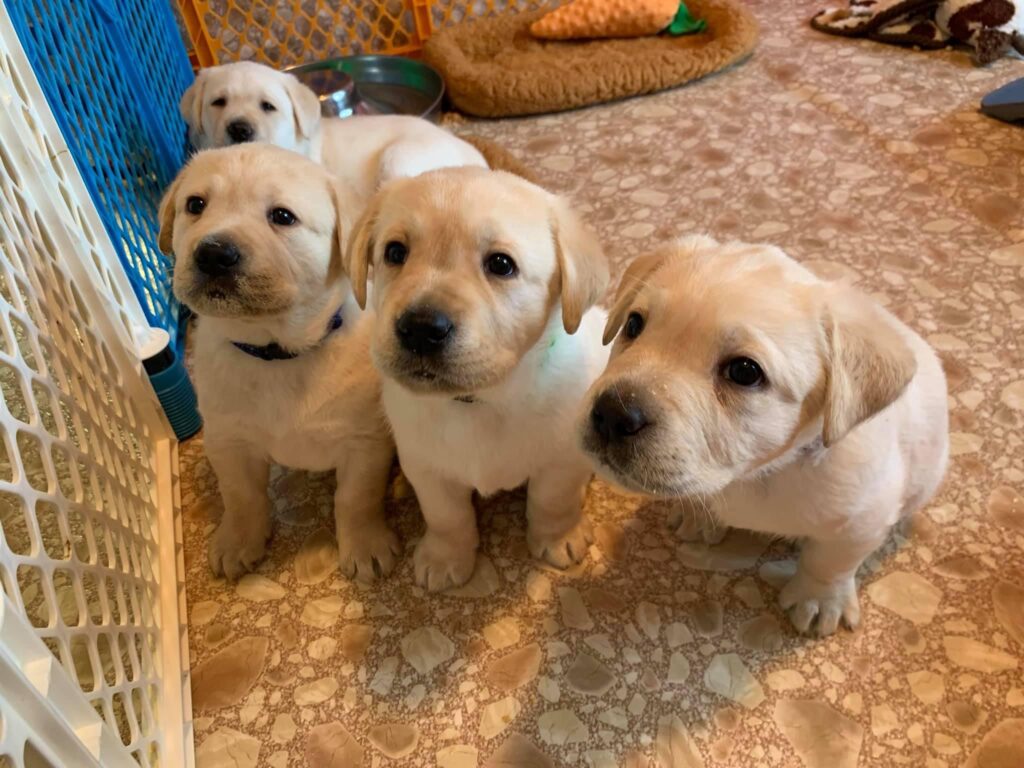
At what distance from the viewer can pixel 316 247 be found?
6.03 feet

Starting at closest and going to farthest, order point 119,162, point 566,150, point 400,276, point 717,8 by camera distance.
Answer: point 400,276, point 119,162, point 566,150, point 717,8

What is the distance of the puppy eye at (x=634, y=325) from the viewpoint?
1.51m

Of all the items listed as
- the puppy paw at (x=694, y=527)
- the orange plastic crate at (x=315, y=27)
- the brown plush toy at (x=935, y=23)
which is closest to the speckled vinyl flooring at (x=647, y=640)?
the puppy paw at (x=694, y=527)

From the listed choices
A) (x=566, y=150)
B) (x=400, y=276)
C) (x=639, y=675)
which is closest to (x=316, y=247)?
(x=400, y=276)

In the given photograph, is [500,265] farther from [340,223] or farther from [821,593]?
[821,593]

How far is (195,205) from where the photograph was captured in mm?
1860

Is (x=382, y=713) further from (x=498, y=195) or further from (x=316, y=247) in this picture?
(x=498, y=195)

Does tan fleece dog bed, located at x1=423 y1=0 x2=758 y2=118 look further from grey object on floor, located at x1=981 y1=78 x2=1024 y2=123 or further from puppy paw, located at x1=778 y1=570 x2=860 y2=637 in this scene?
puppy paw, located at x1=778 y1=570 x2=860 y2=637

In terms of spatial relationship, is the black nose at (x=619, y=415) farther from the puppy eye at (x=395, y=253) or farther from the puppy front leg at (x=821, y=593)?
the puppy front leg at (x=821, y=593)

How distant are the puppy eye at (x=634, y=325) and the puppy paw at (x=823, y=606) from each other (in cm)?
82

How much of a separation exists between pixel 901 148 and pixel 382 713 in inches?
129

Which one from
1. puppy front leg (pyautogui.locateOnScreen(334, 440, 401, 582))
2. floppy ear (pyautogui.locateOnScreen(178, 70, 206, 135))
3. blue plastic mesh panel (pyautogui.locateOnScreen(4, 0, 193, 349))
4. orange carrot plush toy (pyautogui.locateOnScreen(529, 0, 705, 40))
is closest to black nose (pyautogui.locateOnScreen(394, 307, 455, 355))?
puppy front leg (pyautogui.locateOnScreen(334, 440, 401, 582))

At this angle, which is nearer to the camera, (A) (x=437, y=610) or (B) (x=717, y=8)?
(A) (x=437, y=610)

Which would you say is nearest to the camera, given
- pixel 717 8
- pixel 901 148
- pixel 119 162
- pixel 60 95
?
pixel 60 95
